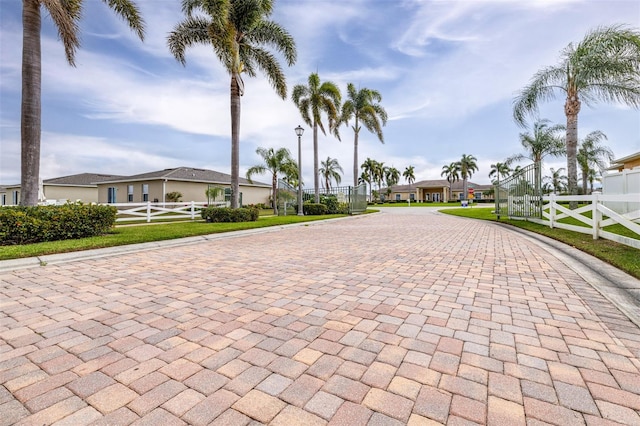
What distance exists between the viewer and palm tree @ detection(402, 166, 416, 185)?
78075mm

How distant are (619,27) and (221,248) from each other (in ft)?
52.4

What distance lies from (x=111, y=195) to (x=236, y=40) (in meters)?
23.2

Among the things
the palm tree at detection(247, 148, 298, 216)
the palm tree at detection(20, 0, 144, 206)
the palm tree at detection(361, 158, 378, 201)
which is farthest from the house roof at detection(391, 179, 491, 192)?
the palm tree at detection(20, 0, 144, 206)

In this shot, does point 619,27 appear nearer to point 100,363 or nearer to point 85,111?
point 100,363

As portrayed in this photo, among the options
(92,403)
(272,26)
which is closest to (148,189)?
(272,26)

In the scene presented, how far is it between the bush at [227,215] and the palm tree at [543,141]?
2528 centimetres

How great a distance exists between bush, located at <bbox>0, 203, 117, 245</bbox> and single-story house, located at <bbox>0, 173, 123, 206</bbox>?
2725 cm

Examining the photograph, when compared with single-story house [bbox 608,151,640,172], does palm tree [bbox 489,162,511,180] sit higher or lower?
higher

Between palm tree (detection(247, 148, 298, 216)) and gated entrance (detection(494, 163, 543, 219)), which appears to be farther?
palm tree (detection(247, 148, 298, 216))

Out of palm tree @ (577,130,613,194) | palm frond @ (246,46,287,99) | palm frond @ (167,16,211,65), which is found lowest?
palm tree @ (577,130,613,194)

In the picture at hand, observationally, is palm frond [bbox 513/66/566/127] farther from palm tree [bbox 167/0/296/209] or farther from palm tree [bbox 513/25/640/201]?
palm tree [bbox 167/0/296/209]

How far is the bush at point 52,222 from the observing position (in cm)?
713

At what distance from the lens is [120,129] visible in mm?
18453

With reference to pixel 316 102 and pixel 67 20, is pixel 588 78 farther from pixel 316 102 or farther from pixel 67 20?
pixel 67 20
